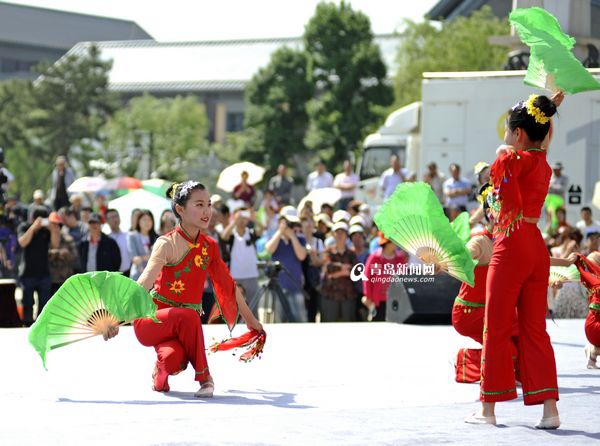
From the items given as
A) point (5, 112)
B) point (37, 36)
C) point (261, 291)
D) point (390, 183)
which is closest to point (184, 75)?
point (37, 36)

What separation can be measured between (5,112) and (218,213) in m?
48.2

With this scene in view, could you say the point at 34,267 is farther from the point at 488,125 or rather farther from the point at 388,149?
the point at 388,149

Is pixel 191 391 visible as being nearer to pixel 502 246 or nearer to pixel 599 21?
pixel 502 246

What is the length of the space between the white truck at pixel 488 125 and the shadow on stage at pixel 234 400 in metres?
14.1

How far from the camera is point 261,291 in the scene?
56.7 ft

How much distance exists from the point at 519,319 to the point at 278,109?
5379 centimetres

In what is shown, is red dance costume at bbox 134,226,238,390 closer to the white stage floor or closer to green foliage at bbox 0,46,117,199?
the white stage floor

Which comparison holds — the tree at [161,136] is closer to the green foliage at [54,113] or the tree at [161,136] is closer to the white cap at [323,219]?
the green foliage at [54,113]

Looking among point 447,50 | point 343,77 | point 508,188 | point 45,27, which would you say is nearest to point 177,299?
point 508,188

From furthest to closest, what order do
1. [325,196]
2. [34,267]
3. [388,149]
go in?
[388,149]
[325,196]
[34,267]

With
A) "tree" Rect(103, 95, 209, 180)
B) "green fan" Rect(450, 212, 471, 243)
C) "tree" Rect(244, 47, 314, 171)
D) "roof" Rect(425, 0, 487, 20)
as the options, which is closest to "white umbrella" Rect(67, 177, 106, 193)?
"green fan" Rect(450, 212, 471, 243)

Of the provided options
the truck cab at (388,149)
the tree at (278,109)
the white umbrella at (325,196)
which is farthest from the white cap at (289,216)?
the tree at (278,109)

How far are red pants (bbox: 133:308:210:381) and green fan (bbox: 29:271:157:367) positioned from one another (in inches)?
17.3

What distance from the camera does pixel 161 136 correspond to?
6888 cm
